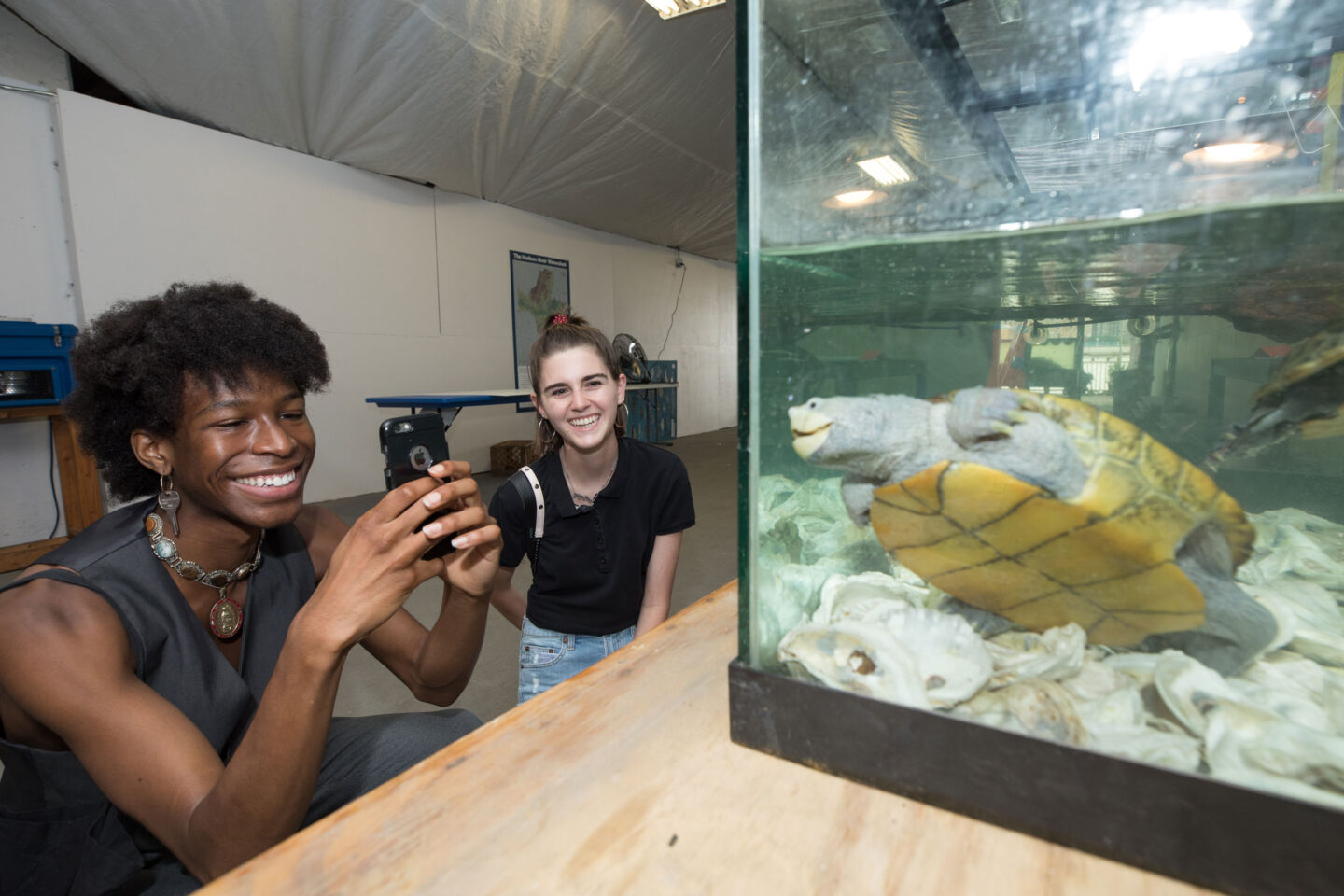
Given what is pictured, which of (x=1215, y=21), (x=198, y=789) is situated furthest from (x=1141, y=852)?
(x=198, y=789)

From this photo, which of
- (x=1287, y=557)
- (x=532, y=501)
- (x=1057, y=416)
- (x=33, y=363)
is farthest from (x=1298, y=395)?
(x=33, y=363)

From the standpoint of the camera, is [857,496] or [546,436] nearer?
[857,496]

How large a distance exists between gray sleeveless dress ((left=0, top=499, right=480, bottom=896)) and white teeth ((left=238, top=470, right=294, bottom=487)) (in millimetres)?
181

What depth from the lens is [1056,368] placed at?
2.52ft

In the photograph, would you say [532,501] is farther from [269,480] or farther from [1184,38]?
[1184,38]

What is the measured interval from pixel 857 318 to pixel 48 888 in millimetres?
1215

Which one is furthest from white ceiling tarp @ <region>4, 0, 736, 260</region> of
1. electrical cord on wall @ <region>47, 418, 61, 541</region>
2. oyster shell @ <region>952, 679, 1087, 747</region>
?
oyster shell @ <region>952, 679, 1087, 747</region>

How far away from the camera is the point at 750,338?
Result: 1.83 ft

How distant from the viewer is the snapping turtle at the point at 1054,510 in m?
0.57

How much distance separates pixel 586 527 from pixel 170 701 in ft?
2.69

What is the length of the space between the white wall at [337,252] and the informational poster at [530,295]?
118 mm

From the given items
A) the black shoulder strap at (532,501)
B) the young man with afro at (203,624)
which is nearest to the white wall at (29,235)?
the young man with afro at (203,624)

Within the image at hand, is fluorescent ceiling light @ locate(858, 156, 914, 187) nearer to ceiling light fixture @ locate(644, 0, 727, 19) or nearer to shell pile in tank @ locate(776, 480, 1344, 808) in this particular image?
shell pile in tank @ locate(776, 480, 1344, 808)

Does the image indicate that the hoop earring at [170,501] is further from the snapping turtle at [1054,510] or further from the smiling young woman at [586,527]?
the snapping turtle at [1054,510]
